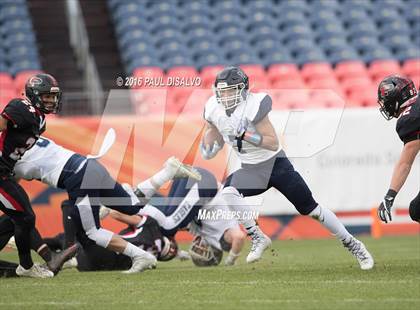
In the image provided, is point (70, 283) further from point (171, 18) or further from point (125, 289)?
point (171, 18)

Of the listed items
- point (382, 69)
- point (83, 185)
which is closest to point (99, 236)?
point (83, 185)

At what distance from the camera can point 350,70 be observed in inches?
551

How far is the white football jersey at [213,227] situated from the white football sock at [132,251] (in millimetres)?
1062

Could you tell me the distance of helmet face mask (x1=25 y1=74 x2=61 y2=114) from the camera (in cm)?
692

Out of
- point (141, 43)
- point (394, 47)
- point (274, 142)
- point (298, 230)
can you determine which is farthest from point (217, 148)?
point (394, 47)

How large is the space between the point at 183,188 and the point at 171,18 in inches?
266

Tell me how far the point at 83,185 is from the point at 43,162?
397 mm

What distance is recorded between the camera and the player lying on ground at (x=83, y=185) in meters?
7.07

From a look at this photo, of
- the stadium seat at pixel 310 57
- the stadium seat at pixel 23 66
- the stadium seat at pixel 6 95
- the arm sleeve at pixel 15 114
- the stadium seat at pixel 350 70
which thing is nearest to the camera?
the arm sleeve at pixel 15 114

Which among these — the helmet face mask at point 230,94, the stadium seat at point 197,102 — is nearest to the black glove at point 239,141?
the helmet face mask at point 230,94

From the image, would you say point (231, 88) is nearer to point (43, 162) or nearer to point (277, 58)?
point (43, 162)

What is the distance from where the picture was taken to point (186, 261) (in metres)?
9.04

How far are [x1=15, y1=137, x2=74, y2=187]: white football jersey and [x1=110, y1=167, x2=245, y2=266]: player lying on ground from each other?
3.67ft

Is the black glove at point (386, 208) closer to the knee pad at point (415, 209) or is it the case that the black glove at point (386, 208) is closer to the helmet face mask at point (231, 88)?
the knee pad at point (415, 209)
